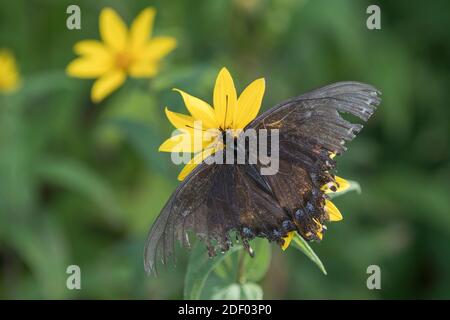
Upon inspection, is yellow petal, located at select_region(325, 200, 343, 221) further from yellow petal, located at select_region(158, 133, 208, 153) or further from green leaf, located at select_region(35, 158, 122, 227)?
green leaf, located at select_region(35, 158, 122, 227)

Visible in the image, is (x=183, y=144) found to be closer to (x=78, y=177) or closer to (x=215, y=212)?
(x=215, y=212)

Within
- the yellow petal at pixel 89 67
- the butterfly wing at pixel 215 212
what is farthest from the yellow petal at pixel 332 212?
the yellow petal at pixel 89 67

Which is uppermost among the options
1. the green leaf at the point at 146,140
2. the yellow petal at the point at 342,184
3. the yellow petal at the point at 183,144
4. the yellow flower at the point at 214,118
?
the green leaf at the point at 146,140

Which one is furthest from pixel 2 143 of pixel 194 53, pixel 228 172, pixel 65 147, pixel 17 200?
pixel 228 172

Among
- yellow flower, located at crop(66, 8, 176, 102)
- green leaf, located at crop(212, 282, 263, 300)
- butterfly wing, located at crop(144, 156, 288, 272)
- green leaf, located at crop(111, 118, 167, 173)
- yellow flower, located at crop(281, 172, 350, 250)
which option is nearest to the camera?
butterfly wing, located at crop(144, 156, 288, 272)

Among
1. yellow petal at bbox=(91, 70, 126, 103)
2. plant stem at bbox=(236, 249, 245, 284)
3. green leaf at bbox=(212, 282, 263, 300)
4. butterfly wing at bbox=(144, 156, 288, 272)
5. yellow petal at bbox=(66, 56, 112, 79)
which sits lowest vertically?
green leaf at bbox=(212, 282, 263, 300)

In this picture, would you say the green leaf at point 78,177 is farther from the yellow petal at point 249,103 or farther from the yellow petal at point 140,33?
the yellow petal at point 249,103

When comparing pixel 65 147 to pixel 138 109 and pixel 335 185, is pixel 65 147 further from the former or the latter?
pixel 335 185

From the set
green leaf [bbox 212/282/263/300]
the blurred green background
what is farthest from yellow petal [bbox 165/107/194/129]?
the blurred green background
